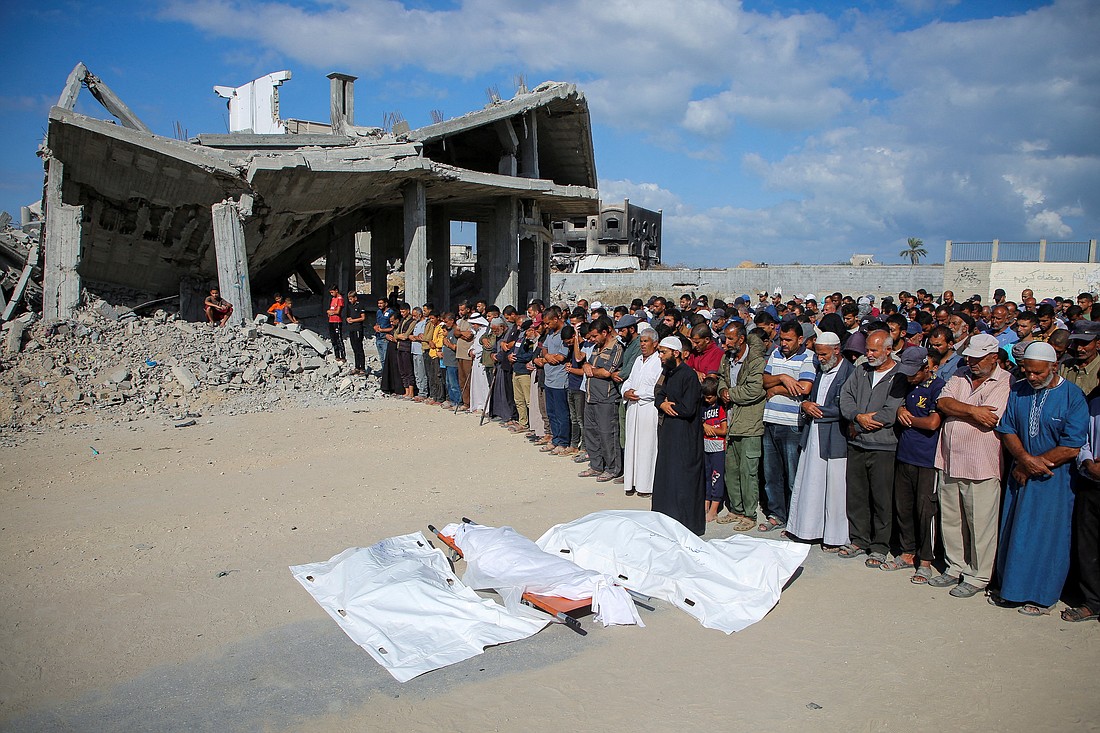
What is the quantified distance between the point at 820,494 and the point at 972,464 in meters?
1.25

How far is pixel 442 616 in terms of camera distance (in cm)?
448

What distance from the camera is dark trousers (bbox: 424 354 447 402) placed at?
12.9m

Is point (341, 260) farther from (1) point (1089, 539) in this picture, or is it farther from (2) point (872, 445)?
(1) point (1089, 539)

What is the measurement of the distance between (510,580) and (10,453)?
785 centimetres

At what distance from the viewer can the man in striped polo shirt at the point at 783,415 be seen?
245 inches

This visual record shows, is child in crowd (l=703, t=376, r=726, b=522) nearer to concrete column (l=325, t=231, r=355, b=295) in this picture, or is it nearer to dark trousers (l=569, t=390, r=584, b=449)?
dark trousers (l=569, t=390, r=584, b=449)

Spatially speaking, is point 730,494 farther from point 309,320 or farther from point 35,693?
point 309,320

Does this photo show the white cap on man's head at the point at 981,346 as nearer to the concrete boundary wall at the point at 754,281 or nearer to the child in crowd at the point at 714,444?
the child in crowd at the point at 714,444

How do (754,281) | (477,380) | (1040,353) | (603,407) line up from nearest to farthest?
(1040,353)
(603,407)
(477,380)
(754,281)

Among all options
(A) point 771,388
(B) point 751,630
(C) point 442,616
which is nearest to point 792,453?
(A) point 771,388

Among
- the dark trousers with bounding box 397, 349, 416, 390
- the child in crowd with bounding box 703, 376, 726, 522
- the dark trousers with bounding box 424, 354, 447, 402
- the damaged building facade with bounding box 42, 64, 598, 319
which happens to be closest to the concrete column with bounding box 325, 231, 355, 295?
the damaged building facade with bounding box 42, 64, 598, 319

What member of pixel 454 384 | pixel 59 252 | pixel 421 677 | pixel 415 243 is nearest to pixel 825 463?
pixel 421 677

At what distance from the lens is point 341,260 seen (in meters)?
20.7

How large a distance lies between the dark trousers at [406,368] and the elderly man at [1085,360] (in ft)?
33.7
